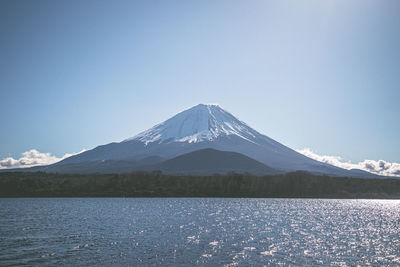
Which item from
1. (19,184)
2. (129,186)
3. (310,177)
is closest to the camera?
Answer: (19,184)

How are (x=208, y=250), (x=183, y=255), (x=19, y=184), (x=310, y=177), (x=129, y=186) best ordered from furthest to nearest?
(x=310, y=177), (x=129, y=186), (x=19, y=184), (x=208, y=250), (x=183, y=255)

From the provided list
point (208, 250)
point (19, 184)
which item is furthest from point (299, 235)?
point (19, 184)

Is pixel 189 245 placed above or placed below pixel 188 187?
below

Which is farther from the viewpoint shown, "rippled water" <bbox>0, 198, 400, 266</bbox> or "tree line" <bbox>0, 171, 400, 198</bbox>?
"tree line" <bbox>0, 171, 400, 198</bbox>

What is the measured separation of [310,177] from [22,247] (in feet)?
576

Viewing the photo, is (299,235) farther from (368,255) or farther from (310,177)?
(310,177)

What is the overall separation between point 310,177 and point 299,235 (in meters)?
153

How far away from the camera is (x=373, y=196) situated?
641 ft

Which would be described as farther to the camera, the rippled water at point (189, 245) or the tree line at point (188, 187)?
the tree line at point (188, 187)

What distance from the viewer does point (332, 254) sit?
3328cm

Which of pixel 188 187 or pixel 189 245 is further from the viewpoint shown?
pixel 188 187

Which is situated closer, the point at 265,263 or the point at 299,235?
the point at 265,263

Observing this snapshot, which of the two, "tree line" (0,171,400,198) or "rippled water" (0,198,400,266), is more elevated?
"tree line" (0,171,400,198)

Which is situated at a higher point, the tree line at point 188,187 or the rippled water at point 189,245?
the tree line at point 188,187
